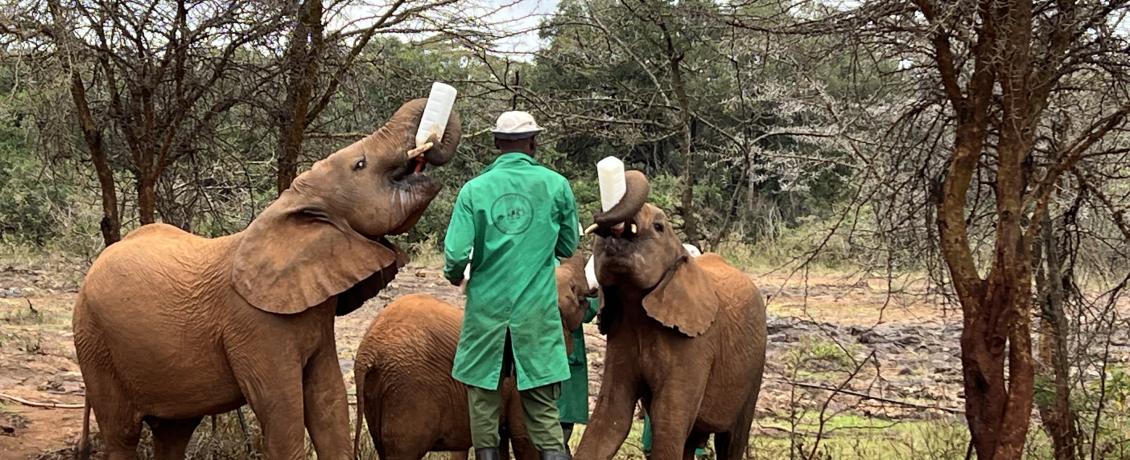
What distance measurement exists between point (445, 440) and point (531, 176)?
2.07 metres

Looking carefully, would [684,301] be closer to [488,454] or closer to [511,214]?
[511,214]

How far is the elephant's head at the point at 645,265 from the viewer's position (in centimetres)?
623

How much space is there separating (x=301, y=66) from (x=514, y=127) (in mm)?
2789

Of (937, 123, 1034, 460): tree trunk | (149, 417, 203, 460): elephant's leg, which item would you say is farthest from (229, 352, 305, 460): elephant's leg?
(937, 123, 1034, 460): tree trunk

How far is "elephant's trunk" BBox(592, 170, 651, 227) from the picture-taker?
6.14m

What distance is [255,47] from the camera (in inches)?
337

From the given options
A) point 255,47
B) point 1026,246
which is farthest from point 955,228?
point 255,47

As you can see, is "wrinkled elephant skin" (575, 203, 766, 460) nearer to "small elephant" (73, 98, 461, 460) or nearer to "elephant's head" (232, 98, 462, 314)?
"elephant's head" (232, 98, 462, 314)

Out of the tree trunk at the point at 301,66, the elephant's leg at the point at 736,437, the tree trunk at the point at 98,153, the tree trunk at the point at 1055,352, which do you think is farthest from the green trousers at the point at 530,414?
the tree trunk at the point at 1055,352

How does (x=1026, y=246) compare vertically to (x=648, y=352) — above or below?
above

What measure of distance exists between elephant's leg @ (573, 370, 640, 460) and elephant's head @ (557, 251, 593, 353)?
0.47 metres

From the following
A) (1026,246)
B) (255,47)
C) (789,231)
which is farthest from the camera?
(789,231)

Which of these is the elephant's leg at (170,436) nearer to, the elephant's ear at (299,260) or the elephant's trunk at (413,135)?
the elephant's ear at (299,260)

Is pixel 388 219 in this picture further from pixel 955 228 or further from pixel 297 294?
pixel 955 228
